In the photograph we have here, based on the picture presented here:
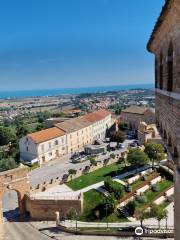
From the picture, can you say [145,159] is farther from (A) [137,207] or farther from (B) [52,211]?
(B) [52,211]

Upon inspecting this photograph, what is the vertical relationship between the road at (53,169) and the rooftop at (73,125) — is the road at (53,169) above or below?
below

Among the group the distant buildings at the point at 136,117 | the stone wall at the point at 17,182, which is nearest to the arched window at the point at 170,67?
the stone wall at the point at 17,182

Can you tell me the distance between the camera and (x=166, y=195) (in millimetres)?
29688

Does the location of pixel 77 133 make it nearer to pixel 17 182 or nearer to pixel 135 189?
pixel 135 189

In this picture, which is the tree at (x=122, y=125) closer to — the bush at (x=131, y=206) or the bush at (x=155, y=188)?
the bush at (x=155, y=188)

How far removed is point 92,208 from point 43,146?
2155cm

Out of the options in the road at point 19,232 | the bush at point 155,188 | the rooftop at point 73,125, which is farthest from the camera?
the rooftop at point 73,125

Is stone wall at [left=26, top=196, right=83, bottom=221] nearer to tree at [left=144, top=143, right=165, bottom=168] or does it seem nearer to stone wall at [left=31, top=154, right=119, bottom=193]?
stone wall at [left=31, top=154, right=119, bottom=193]

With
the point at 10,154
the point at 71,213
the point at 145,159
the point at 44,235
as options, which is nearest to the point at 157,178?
the point at 145,159

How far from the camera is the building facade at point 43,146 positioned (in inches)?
1858

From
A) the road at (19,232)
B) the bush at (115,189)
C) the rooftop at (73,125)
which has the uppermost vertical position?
the rooftop at (73,125)

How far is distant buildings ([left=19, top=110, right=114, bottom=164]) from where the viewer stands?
47562mm

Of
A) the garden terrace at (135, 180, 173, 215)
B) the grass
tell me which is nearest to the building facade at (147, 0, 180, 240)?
the grass

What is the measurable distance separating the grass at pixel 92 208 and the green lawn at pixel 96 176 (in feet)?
8.71
